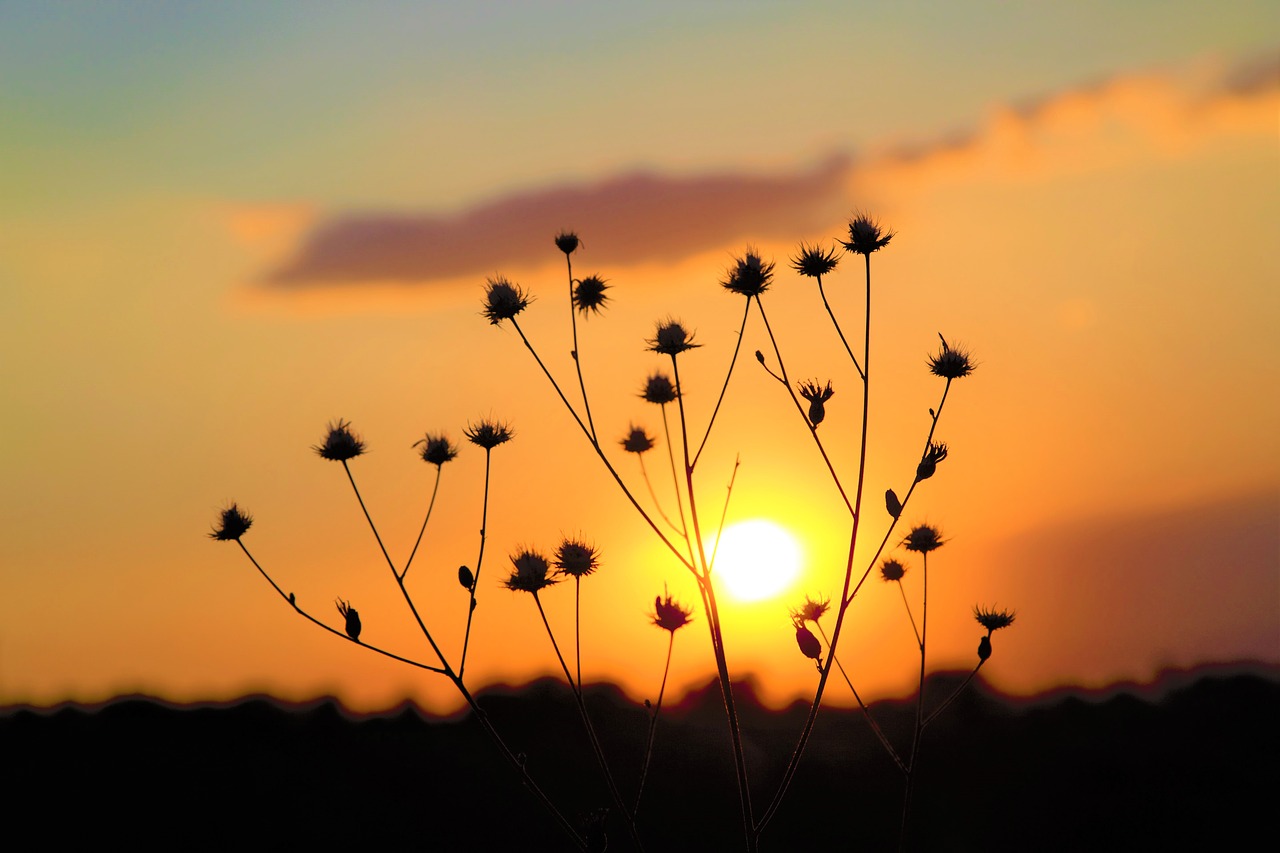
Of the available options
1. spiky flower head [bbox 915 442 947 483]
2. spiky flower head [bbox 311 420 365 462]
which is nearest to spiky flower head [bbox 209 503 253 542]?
spiky flower head [bbox 311 420 365 462]

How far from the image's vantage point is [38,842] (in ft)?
64.4

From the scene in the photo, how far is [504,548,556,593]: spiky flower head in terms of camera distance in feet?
18.8

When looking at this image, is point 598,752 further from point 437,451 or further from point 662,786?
point 662,786

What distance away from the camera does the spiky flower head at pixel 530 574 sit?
18.8 feet

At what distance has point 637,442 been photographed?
648 cm

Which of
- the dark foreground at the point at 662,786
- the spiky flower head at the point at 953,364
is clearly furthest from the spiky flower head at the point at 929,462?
the dark foreground at the point at 662,786

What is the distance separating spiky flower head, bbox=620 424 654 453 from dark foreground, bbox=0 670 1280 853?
221 inches

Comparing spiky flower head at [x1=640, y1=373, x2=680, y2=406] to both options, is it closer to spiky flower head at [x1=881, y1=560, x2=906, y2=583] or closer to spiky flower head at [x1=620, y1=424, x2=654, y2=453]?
spiky flower head at [x1=620, y1=424, x2=654, y2=453]

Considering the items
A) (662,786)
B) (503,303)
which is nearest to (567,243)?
(503,303)

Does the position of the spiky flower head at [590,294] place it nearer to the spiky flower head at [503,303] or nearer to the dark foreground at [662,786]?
the spiky flower head at [503,303]

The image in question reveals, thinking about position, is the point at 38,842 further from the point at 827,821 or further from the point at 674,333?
the point at 674,333

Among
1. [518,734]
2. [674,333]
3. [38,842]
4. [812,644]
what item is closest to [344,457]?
[674,333]

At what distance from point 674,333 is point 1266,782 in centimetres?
1411

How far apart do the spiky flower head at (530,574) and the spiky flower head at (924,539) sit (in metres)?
2.34
